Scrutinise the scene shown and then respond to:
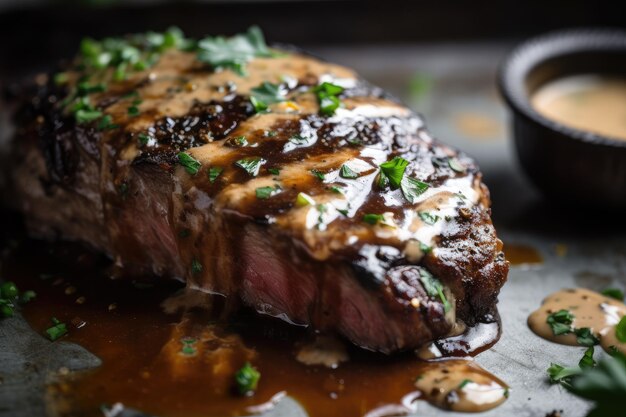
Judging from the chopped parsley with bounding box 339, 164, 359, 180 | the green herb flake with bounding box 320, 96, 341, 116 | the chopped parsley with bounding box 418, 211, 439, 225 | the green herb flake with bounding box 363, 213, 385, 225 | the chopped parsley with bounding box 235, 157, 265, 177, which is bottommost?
the chopped parsley with bounding box 418, 211, 439, 225

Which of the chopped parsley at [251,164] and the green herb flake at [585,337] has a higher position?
the chopped parsley at [251,164]

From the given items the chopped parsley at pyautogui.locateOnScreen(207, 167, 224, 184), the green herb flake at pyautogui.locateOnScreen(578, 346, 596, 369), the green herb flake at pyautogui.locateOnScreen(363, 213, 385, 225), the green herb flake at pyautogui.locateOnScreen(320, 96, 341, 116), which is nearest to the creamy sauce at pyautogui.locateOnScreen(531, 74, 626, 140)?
the green herb flake at pyautogui.locateOnScreen(320, 96, 341, 116)

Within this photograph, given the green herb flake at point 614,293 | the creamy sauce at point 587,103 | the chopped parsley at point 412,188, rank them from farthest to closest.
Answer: the creamy sauce at point 587,103
the green herb flake at point 614,293
the chopped parsley at point 412,188

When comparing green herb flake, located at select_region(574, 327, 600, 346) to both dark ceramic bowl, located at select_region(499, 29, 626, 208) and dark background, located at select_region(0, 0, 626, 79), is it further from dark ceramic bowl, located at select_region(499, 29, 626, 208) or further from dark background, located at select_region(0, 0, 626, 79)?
dark background, located at select_region(0, 0, 626, 79)

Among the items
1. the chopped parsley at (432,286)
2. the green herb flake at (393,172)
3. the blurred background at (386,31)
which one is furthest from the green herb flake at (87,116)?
the blurred background at (386,31)

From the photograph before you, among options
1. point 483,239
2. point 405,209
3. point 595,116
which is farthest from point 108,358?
point 595,116

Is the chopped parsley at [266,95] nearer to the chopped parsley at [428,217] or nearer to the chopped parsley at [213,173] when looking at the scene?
the chopped parsley at [213,173]
